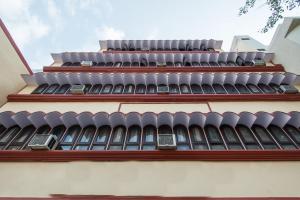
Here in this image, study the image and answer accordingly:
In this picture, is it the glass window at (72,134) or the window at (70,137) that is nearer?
the window at (70,137)

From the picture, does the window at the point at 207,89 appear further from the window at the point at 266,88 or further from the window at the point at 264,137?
the window at the point at 264,137

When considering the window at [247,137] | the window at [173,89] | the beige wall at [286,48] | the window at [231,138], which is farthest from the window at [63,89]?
the beige wall at [286,48]

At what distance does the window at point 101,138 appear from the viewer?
306 inches

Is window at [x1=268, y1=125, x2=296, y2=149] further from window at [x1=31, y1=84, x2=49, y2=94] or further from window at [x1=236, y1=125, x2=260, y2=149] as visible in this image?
window at [x1=31, y1=84, x2=49, y2=94]

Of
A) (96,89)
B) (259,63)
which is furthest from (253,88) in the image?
(96,89)

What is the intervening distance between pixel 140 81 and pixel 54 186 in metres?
6.83

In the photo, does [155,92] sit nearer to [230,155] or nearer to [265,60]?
[230,155]

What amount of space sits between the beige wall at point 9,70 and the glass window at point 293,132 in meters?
10.3

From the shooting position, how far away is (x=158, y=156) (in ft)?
22.2

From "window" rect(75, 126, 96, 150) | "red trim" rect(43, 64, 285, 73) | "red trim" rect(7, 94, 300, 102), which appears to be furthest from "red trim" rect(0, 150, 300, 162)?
"red trim" rect(43, 64, 285, 73)

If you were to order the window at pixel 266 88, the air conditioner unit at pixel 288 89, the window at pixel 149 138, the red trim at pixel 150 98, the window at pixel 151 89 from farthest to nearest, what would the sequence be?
the window at pixel 151 89 → the window at pixel 266 88 → the air conditioner unit at pixel 288 89 → the red trim at pixel 150 98 → the window at pixel 149 138

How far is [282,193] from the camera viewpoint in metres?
5.75

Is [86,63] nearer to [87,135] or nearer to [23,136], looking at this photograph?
[23,136]

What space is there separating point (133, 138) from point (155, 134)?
720mm
